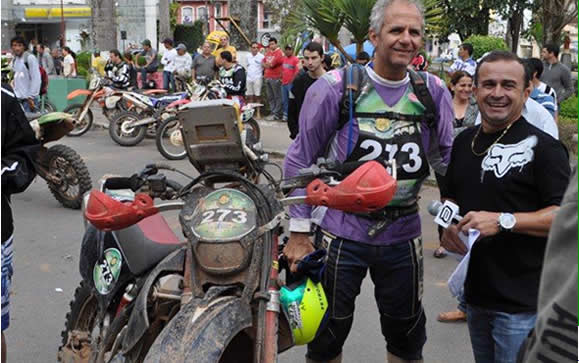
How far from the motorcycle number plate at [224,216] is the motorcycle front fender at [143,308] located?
26 centimetres

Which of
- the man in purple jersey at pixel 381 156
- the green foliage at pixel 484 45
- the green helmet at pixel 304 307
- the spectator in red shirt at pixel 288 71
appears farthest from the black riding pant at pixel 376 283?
the green foliage at pixel 484 45

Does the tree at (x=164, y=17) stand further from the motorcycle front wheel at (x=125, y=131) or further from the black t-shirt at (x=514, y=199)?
the black t-shirt at (x=514, y=199)

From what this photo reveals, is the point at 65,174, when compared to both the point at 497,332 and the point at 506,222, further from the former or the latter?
the point at 506,222

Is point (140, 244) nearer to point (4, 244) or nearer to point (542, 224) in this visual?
point (4, 244)

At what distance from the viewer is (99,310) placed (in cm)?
359

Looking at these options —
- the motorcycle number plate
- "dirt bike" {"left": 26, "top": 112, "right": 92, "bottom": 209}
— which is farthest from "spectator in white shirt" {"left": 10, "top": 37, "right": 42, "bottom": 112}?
the motorcycle number plate

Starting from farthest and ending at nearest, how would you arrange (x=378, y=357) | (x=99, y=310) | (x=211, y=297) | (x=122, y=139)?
(x=122, y=139) < (x=378, y=357) < (x=99, y=310) < (x=211, y=297)

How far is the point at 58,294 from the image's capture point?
216 inches

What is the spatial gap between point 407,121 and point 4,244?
1918 mm

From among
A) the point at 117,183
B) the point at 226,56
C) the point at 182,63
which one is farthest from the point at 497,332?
the point at 182,63

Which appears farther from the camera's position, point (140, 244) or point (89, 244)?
point (89, 244)

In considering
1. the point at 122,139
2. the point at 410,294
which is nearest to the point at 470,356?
the point at 410,294

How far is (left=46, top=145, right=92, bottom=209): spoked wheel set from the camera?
809cm

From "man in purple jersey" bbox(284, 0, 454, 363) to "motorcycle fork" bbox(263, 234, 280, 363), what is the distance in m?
0.37
